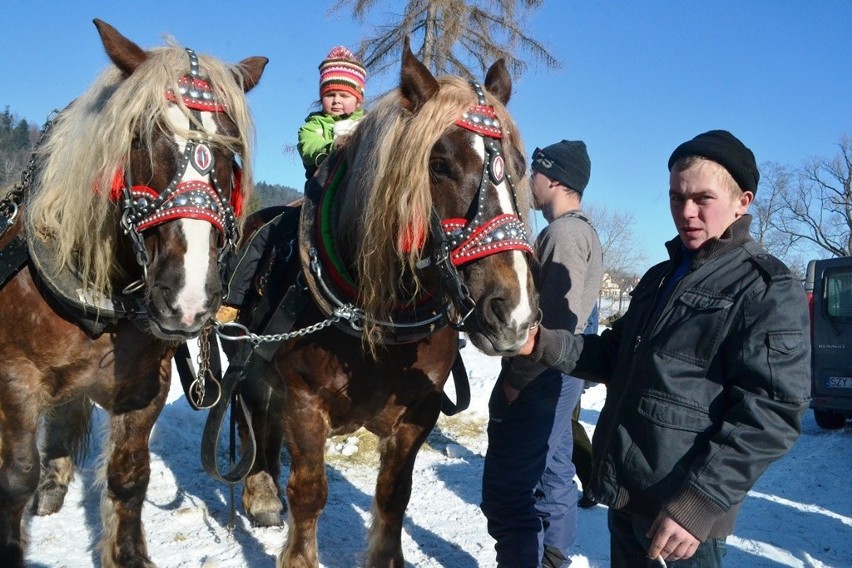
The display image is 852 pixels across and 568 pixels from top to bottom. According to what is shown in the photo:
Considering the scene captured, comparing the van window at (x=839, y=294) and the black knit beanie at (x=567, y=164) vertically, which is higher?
the black knit beanie at (x=567, y=164)

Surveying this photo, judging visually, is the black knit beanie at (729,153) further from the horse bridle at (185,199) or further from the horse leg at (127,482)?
the horse leg at (127,482)

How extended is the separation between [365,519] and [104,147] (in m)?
2.71

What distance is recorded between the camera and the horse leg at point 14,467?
2.30m

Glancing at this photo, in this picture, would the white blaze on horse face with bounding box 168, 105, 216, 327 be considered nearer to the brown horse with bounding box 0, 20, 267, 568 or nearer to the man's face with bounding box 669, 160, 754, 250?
the brown horse with bounding box 0, 20, 267, 568

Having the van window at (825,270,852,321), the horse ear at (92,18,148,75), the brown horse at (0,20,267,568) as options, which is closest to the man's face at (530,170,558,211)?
the brown horse at (0,20,267,568)

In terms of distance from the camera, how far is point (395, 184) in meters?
2.06

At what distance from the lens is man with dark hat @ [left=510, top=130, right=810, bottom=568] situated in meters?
1.59

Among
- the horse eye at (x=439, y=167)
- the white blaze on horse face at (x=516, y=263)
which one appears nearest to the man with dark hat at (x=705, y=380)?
the white blaze on horse face at (x=516, y=263)

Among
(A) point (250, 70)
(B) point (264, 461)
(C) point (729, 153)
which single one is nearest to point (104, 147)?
(A) point (250, 70)

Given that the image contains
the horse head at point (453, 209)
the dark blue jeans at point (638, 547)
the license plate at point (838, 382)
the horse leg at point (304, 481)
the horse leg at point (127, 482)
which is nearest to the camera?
the dark blue jeans at point (638, 547)

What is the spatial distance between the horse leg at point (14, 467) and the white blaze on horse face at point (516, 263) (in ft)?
5.81

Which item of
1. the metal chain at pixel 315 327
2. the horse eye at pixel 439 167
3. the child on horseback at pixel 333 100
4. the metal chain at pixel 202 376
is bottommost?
the metal chain at pixel 202 376

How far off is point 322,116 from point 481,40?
5.87m

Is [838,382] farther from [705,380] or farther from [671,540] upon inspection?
[671,540]
